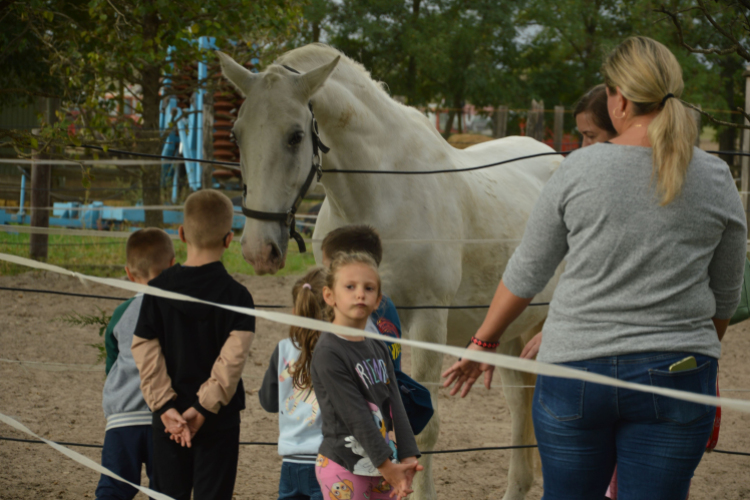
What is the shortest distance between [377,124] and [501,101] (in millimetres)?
15944

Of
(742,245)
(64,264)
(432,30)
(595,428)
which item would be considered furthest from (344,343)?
(432,30)

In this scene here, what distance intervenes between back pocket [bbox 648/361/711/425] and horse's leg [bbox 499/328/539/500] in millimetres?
1921

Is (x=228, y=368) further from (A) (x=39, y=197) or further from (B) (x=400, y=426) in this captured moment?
(A) (x=39, y=197)

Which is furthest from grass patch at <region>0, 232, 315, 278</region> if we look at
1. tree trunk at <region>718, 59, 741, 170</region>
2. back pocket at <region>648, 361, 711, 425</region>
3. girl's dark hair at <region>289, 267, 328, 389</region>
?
tree trunk at <region>718, 59, 741, 170</region>

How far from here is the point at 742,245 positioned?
58.1 inches

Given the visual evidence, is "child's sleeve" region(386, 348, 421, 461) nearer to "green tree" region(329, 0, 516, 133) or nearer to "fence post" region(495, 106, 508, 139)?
"fence post" region(495, 106, 508, 139)

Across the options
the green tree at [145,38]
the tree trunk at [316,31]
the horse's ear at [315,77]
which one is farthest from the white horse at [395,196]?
the tree trunk at [316,31]

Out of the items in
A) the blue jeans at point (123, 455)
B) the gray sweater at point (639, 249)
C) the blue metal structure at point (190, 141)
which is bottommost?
the blue jeans at point (123, 455)

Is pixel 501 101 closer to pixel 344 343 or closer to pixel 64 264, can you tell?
pixel 64 264

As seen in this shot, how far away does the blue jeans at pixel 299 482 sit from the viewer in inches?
72.4

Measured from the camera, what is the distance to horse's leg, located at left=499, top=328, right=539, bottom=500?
327 centimetres

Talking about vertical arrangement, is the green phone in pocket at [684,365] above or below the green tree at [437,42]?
below

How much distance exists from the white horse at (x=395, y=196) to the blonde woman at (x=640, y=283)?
1150 mm

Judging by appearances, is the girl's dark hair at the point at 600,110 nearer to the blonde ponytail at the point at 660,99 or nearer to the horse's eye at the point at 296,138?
the blonde ponytail at the point at 660,99
